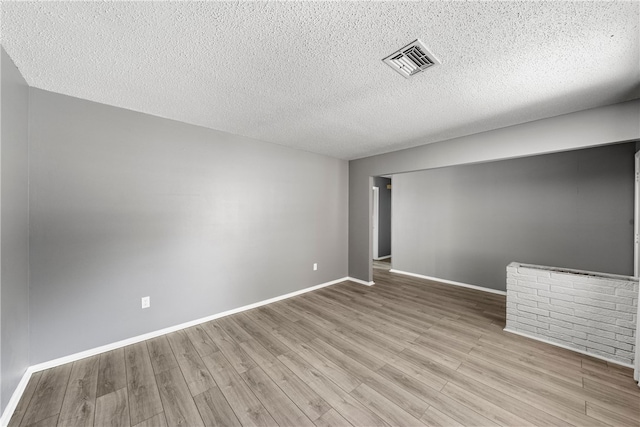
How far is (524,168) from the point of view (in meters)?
3.85

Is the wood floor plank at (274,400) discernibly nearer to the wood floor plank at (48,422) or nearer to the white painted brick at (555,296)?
the wood floor plank at (48,422)

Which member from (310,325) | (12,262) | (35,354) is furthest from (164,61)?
(310,325)

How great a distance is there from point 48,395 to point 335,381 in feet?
7.19

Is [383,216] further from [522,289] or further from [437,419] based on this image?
[437,419]

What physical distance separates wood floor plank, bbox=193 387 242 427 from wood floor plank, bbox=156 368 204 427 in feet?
0.12

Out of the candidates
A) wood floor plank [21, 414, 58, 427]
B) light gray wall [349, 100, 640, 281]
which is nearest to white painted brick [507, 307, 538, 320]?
light gray wall [349, 100, 640, 281]

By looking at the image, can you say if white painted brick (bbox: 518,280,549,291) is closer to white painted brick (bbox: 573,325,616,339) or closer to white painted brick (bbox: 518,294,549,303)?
white painted brick (bbox: 518,294,549,303)


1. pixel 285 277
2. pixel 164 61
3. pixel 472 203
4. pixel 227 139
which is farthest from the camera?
pixel 472 203

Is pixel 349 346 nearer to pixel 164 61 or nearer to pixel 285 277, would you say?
pixel 285 277

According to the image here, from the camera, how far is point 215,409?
165 centimetres

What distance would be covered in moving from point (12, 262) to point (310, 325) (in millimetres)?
2645

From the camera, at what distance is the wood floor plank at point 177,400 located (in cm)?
156

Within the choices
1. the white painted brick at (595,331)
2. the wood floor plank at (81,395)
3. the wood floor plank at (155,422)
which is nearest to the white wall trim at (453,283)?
the white painted brick at (595,331)

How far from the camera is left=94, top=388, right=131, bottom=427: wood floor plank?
154 cm
